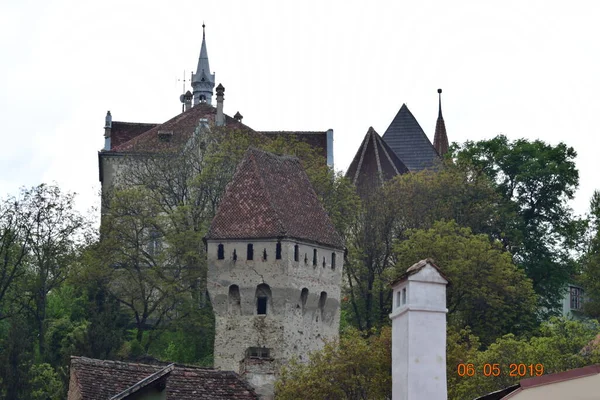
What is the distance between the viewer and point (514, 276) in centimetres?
6775

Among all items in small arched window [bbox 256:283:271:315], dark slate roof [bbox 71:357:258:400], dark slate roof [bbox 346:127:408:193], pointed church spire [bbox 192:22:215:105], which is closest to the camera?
dark slate roof [bbox 71:357:258:400]

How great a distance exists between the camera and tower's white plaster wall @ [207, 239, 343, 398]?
6106cm

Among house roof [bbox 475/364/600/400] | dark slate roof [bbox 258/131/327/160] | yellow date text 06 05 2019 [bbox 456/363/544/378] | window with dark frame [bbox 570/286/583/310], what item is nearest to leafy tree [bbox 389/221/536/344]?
yellow date text 06 05 2019 [bbox 456/363/544/378]

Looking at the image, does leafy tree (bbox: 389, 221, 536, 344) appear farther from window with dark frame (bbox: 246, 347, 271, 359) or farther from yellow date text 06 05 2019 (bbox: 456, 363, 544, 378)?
yellow date text 06 05 2019 (bbox: 456, 363, 544, 378)

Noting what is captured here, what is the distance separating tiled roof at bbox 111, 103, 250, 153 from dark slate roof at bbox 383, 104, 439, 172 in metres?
11.1

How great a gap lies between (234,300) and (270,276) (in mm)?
1555

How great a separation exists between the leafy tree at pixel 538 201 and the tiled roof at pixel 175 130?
12127 mm

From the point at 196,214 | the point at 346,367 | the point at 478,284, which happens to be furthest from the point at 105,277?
the point at 346,367

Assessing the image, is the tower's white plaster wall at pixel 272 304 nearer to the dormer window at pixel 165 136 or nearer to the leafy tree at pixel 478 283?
the leafy tree at pixel 478 283

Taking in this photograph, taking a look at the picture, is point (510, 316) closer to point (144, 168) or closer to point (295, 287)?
point (295, 287)

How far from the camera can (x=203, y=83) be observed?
108 metres

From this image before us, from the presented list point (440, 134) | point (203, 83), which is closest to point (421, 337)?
point (440, 134)

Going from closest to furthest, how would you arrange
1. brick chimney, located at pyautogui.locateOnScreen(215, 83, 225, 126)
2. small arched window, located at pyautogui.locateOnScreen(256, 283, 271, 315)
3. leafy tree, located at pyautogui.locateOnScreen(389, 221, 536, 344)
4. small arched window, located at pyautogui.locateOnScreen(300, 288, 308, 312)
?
small arched window, located at pyautogui.locateOnScreen(256, 283, 271, 315) → small arched window, located at pyautogui.locateOnScreen(300, 288, 308, 312) → leafy tree, located at pyautogui.locateOnScreen(389, 221, 536, 344) → brick chimney, located at pyautogui.locateOnScreen(215, 83, 225, 126)

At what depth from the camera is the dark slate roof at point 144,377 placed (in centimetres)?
3650
